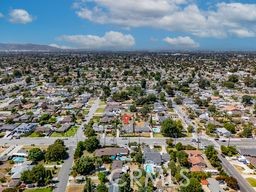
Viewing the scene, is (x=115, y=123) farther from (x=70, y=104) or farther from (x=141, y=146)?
(x=70, y=104)

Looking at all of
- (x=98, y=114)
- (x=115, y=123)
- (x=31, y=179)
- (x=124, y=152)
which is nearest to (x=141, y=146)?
(x=124, y=152)

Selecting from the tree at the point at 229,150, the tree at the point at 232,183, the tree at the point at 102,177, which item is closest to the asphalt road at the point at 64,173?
the tree at the point at 102,177

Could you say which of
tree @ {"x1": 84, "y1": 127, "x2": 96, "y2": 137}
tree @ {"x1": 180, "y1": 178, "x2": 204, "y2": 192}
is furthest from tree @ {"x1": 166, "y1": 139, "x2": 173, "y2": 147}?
tree @ {"x1": 180, "y1": 178, "x2": 204, "y2": 192}

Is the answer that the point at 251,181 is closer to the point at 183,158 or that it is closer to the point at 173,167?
the point at 183,158

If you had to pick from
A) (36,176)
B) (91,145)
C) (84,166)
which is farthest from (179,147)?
(36,176)

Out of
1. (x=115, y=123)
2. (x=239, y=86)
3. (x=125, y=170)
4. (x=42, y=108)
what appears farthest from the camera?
(x=239, y=86)

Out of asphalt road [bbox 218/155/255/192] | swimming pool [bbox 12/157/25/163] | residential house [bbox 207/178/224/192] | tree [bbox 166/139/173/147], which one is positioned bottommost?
swimming pool [bbox 12/157/25/163]

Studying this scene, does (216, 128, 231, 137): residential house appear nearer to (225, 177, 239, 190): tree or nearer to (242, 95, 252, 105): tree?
(225, 177, 239, 190): tree

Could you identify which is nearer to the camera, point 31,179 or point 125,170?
→ point 31,179
